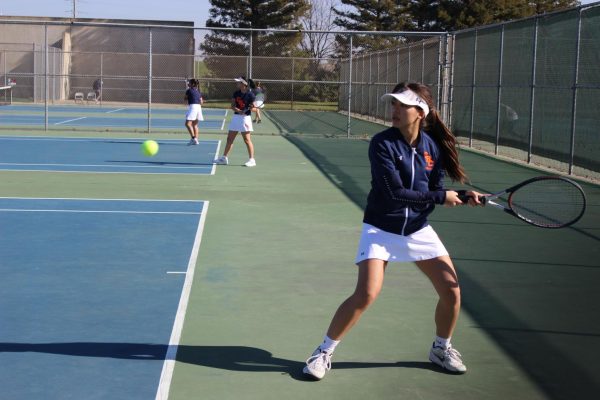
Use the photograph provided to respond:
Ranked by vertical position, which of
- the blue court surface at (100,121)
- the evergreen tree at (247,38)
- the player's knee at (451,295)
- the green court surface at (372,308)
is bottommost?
the green court surface at (372,308)

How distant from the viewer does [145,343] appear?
5797 mm

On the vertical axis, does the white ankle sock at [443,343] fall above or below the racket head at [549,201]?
below

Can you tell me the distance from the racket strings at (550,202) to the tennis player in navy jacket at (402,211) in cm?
82

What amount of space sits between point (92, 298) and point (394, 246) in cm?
281

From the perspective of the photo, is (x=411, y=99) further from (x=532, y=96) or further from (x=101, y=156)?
(x=101, y=156)

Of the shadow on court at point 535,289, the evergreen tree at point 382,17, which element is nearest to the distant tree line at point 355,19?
the evergreen tree at point 382,17

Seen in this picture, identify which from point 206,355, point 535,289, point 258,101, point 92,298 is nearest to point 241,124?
point 258,101

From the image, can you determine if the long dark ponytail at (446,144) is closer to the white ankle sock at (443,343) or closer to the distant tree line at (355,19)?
the white ankle sock at (443,343)

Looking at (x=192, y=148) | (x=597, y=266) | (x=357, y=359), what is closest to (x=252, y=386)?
(x=357, y=359)

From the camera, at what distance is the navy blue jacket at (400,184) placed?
16.5 feet

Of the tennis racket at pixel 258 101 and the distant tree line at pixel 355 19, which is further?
the distant tree line at pixel 355 19

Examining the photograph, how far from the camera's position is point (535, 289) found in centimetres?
754

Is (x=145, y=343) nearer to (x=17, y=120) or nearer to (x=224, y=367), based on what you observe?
(x=224, y=367)

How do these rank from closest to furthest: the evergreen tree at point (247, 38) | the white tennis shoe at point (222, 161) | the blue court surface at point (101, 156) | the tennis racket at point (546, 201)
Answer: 1. the tennis racket at point (546, 201)
2. the blue court surface at point (101, 156)
3. the white tennis shoe at point (222, 161)
4. the evergreen tree at point (247, 38)
